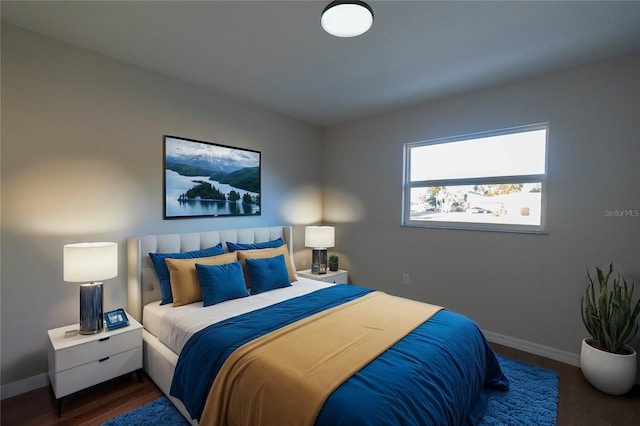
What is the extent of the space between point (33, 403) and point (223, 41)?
2.91m

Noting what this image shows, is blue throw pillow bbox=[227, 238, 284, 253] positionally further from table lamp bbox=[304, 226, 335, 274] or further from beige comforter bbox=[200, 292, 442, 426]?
beige comforter bbox=[200, 292, 442, 426]

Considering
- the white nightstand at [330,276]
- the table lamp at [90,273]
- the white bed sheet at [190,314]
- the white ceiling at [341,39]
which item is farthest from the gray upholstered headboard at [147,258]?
the white ceiling at [341,39]

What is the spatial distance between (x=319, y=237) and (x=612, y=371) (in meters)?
2.88

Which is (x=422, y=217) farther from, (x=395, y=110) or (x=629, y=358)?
(x=629, y=358)

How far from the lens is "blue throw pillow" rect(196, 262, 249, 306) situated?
8.07ft

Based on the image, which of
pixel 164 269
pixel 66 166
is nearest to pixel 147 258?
pixel 164 269

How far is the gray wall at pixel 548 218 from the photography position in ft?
8.13

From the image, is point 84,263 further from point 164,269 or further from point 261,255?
point 261,255

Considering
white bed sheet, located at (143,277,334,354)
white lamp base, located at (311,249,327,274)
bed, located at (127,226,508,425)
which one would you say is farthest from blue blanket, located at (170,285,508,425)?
white lamp base, located at (311,249,327,274)

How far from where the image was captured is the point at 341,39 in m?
2.23

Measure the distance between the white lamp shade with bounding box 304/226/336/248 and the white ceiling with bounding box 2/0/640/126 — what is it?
1725mm

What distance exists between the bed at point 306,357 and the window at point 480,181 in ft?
4.78

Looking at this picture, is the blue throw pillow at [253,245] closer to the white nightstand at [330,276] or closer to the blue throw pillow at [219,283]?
the blue throw pillow at [219,283]

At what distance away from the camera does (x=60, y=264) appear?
7.62ft
